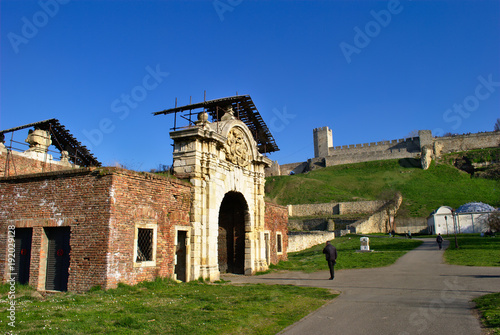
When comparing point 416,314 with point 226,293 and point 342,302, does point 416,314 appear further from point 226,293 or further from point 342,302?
point 226,293

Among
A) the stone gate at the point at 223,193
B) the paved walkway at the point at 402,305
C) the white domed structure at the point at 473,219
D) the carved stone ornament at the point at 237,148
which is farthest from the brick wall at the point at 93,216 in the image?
the white domed structure at the point at 473,219

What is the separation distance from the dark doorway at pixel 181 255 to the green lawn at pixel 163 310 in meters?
2.57

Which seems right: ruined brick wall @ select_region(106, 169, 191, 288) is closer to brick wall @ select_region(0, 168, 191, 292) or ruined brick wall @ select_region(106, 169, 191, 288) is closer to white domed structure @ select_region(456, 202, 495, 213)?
brick wall @ select_region(0, 168, 191, 292)

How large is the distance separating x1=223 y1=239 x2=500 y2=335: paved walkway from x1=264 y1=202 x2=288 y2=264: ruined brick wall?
24.9 feet

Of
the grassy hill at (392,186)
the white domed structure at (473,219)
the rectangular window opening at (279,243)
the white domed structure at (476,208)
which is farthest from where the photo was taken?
the grassy hill at (392,186)

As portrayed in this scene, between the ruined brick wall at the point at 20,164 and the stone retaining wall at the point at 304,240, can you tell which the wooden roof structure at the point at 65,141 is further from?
the stone retaining wall at the point at 304,240

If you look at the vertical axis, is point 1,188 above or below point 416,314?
above

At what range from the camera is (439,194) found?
6700cm

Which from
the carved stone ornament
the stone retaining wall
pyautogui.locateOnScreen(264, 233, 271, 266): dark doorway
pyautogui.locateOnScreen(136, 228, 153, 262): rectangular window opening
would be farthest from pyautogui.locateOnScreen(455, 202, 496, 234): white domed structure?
pyautogui.locateOnScreen(136, 228, 153, 262): rectangular window opening

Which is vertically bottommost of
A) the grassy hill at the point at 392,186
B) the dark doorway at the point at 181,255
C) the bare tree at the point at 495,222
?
the dark doorway at the point at 181,255

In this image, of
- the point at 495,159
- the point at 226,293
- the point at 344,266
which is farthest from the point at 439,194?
the point at 226,293

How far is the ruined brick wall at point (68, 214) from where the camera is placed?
10930 mm

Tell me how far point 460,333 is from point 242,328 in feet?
11.9

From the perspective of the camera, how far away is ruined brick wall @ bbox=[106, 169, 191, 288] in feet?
36.5
